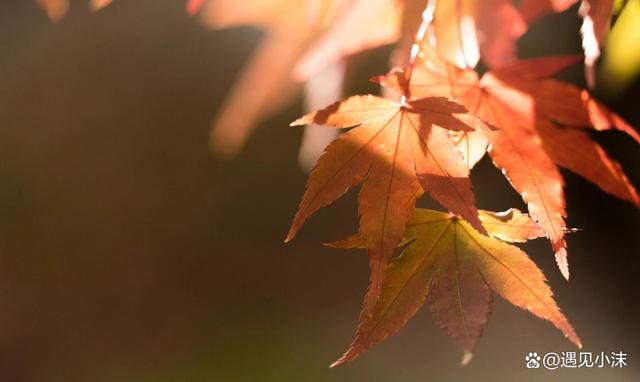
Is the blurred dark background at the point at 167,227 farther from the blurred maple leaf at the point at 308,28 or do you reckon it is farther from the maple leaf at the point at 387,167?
the maple leaf at the point at 387,167

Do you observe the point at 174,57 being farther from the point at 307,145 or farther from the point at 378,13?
the point at 378,13

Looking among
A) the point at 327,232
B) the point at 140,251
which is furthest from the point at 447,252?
the point at 140,251

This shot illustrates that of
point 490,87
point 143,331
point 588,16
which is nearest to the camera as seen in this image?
point 588,16

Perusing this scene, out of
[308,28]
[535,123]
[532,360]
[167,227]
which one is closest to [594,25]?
[535,123]

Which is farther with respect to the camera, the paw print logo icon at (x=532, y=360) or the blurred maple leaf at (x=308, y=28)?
the paw print logo icon at (x=532, y=360)

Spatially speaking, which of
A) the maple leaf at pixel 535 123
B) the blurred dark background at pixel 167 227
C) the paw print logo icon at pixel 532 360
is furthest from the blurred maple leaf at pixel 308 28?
the paw print logo icon at pixel 532 360

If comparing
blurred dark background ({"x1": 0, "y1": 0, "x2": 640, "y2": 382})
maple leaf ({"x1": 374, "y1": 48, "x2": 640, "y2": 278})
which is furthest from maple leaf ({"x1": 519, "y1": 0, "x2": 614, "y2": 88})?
blurred dark background ({"x1": 0, "y1": 0, "x2": 640, "y2": 382})
